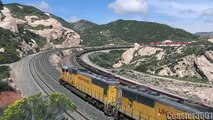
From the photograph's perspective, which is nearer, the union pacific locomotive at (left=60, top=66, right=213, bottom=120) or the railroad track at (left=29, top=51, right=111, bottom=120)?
the union pacific locomotive at (left=60, top=66, right=213, bottom=120)

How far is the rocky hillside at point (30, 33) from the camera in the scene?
12157 centimetres

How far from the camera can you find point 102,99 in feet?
140

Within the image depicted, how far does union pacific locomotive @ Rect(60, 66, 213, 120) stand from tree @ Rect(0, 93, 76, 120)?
7.05 meters

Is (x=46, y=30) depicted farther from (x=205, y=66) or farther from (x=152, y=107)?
(x=152, y=107)

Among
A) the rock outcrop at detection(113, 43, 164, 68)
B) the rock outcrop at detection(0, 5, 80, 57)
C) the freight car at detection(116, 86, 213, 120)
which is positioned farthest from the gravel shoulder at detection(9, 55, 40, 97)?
the rock outcrop at detection(0, 5, 80, 57)

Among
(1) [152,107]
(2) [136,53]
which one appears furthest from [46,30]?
(1) [152,107]

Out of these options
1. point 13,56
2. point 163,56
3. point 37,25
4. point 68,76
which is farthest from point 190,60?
point 37,25

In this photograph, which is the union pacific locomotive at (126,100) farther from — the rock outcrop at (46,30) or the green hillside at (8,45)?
the rock outcrop at (46,30)

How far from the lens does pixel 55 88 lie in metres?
58.8

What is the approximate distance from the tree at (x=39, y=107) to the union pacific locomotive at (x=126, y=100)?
7047 mm

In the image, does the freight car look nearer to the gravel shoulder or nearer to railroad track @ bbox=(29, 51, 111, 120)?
railroad track @ bbox=(29, 51, 111, 120)

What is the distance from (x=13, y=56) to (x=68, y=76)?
41.5 meters

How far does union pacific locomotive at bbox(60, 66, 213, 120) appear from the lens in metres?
28.1

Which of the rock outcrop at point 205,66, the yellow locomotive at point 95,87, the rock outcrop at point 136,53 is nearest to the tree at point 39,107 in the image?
the yellow locomotive at point 95,87
